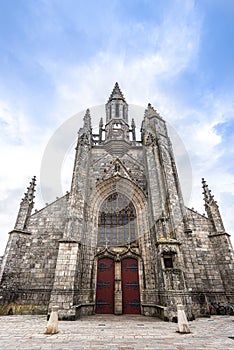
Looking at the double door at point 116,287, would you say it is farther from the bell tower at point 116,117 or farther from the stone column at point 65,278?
the bell tower at point 116,117

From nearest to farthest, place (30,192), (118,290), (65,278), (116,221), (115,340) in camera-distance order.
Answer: (115,340), (65,278), (118,290), (116,221), (30,192)

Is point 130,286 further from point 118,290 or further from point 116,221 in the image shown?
point 116,221

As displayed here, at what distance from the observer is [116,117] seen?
19.1 meters

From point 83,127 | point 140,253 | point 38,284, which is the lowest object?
point 38,284

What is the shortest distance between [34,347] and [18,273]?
6.83m

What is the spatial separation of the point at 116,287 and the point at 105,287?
58 centimetres

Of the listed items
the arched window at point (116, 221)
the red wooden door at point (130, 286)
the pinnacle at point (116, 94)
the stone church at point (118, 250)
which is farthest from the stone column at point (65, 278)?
the pinnacle at point (116, 94)

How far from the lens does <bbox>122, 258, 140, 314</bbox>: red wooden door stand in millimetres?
9125

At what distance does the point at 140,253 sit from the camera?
10.2 metres

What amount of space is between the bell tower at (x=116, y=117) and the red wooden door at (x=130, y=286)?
10107 mm

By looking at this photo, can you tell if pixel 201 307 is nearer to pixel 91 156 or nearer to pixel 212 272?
pixel 212 272

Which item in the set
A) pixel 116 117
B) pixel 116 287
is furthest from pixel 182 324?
pixel 116 117

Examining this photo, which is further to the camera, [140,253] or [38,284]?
[140,253]

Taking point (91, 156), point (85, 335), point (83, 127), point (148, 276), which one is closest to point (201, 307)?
point (148, 276)
